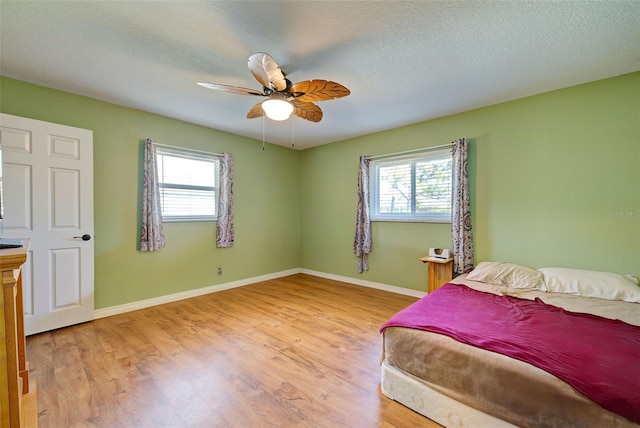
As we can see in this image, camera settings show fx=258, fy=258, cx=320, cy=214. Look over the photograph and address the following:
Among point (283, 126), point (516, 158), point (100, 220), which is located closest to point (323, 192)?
point (283, 126)

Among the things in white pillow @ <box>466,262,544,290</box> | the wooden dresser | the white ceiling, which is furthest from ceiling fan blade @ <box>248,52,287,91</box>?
white pillow @ <box>466,262,544,290</box>

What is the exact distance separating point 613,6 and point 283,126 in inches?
132

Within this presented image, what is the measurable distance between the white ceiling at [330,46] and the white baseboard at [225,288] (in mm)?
2523

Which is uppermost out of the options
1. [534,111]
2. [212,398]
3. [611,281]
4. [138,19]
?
[138,19]

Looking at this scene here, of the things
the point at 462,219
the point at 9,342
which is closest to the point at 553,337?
the point at 462,219

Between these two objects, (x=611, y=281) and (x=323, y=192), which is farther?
(x=323, y=192)

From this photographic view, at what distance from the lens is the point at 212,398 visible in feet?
5.72

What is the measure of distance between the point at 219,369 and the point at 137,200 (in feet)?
8.14

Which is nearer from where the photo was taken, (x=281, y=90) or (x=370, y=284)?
(x=281, y=90)

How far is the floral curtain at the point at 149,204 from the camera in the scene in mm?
3332

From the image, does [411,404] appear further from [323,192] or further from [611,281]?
[323,192]

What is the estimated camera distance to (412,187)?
12.9 ft

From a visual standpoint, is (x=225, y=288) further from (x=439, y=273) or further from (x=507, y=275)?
(x=507, y=275)

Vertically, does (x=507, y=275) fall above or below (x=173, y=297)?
above
